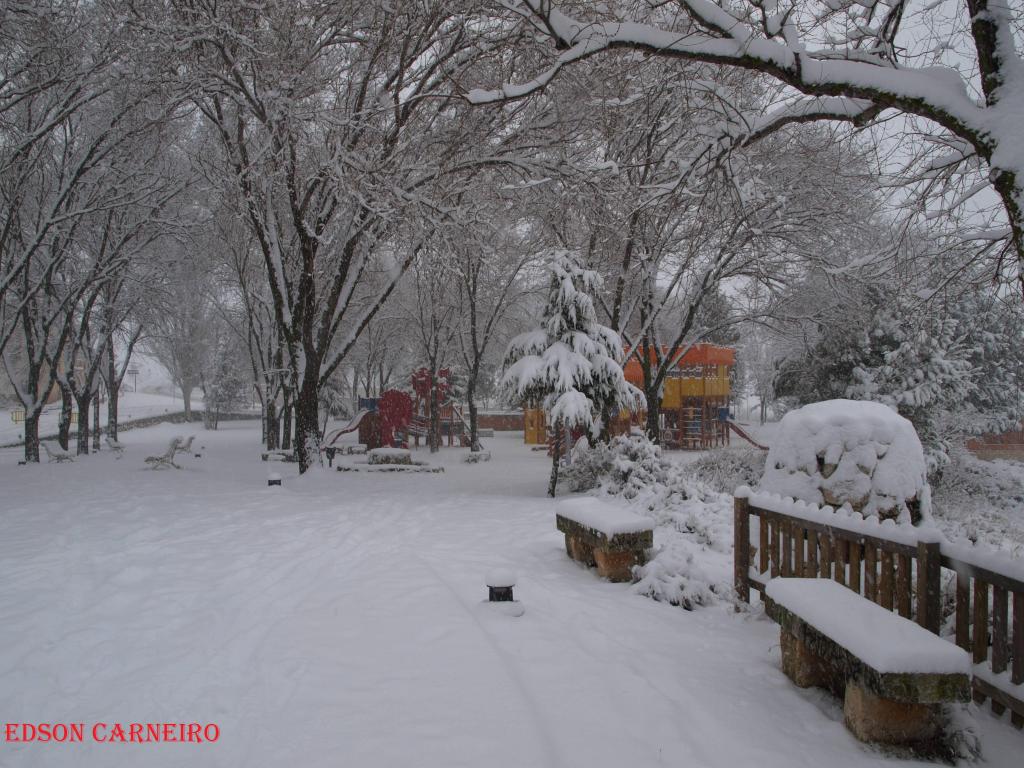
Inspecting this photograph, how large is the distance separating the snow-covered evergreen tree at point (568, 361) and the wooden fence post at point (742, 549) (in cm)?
571

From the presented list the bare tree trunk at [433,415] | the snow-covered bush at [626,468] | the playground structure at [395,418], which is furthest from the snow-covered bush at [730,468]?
the bare tree trunk at [433,415]

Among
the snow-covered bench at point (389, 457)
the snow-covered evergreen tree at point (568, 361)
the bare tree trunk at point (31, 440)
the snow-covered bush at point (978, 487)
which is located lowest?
the snow-covered bush at point (978, 487)

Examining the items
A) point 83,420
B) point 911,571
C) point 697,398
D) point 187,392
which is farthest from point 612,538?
point 187,392

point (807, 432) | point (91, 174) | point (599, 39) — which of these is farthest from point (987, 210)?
point (91, 174)

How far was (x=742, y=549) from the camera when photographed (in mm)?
5648

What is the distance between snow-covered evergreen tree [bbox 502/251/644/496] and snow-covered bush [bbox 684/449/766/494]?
9.28 ft

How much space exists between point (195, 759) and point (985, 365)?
26.4 m

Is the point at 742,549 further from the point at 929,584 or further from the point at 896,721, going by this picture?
the point at 896,721

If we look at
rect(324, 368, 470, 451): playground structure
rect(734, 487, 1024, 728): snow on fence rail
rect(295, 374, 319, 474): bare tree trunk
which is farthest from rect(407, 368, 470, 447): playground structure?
rect(734, 487, 1024, 728): snow on fence rail

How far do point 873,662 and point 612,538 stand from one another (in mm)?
3183

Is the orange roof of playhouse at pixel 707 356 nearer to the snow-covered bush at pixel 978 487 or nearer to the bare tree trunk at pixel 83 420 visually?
the snow-covered bush at pixel 978 487

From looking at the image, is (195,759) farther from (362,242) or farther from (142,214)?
(142,214)

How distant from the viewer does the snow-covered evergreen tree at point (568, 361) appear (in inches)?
456

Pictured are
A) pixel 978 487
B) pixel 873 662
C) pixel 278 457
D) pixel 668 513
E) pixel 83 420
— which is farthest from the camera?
pixel 83 420
